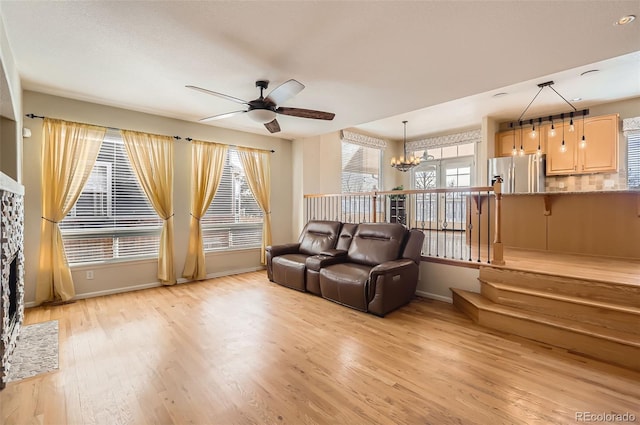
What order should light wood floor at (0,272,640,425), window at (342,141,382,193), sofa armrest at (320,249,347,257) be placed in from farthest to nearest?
window at (342,141,382,193)
sofa armrest at (320,249,347,257)
light wood floor at (0,272,640,425)

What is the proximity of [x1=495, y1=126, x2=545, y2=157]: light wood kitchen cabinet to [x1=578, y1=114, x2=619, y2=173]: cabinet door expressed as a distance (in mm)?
652

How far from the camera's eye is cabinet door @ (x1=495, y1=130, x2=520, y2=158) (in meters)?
5.95

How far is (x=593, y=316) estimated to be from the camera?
2717 mm

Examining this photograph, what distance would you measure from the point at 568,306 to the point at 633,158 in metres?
3.97

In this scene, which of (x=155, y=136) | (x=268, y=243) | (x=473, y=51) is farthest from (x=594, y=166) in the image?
(x=155, y=136)

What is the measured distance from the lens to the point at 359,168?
7555 mm

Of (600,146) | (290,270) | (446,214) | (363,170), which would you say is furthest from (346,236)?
(600,146)

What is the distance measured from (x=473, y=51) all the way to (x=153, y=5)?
270cm

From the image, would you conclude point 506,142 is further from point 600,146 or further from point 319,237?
point 319,237

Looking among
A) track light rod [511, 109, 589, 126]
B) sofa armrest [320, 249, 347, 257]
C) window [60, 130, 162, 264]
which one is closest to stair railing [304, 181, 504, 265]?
sofa armrest [320, 249, 347, 257]

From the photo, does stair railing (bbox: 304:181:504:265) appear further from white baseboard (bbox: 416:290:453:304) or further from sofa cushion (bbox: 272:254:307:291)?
sofa cushion (bbox: 272:254:307:291)

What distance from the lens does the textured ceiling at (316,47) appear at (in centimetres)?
215

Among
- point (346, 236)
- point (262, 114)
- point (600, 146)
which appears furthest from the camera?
point (600, 146)

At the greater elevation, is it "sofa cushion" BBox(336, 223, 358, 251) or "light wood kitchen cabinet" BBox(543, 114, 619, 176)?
"light wood kitchen cabinet" BBox(543, 114, 619, 176)
